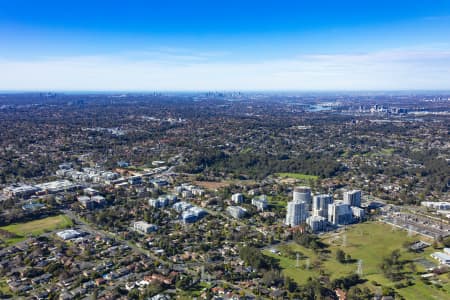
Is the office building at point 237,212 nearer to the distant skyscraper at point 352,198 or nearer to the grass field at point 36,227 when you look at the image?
the distant skyscraper at point 352,198

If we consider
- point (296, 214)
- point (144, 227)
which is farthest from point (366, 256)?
point (144, 227)

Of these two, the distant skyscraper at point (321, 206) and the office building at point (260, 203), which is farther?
the office building at point (260, 203)

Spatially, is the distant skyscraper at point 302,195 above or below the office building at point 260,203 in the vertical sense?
above

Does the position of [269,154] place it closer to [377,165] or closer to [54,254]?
[377,165]

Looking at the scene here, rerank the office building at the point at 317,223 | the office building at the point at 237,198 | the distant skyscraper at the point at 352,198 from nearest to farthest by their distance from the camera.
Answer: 1. the office building at the point at 317,223
2. the distant skyscraper at the point at 352,198
3. the office building at the point at 237,198

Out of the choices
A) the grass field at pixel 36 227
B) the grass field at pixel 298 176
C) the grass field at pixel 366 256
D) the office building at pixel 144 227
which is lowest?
the grass field at pixel 366 256

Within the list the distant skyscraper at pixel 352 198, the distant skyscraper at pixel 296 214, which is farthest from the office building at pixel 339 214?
the distant skyscraper at pixel 352 198

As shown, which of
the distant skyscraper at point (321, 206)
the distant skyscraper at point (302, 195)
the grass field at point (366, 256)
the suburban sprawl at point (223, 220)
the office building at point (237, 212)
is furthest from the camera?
the distant skyscraper at point (302, 195)

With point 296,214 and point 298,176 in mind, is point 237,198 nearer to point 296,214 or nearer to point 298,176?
point 296,214
